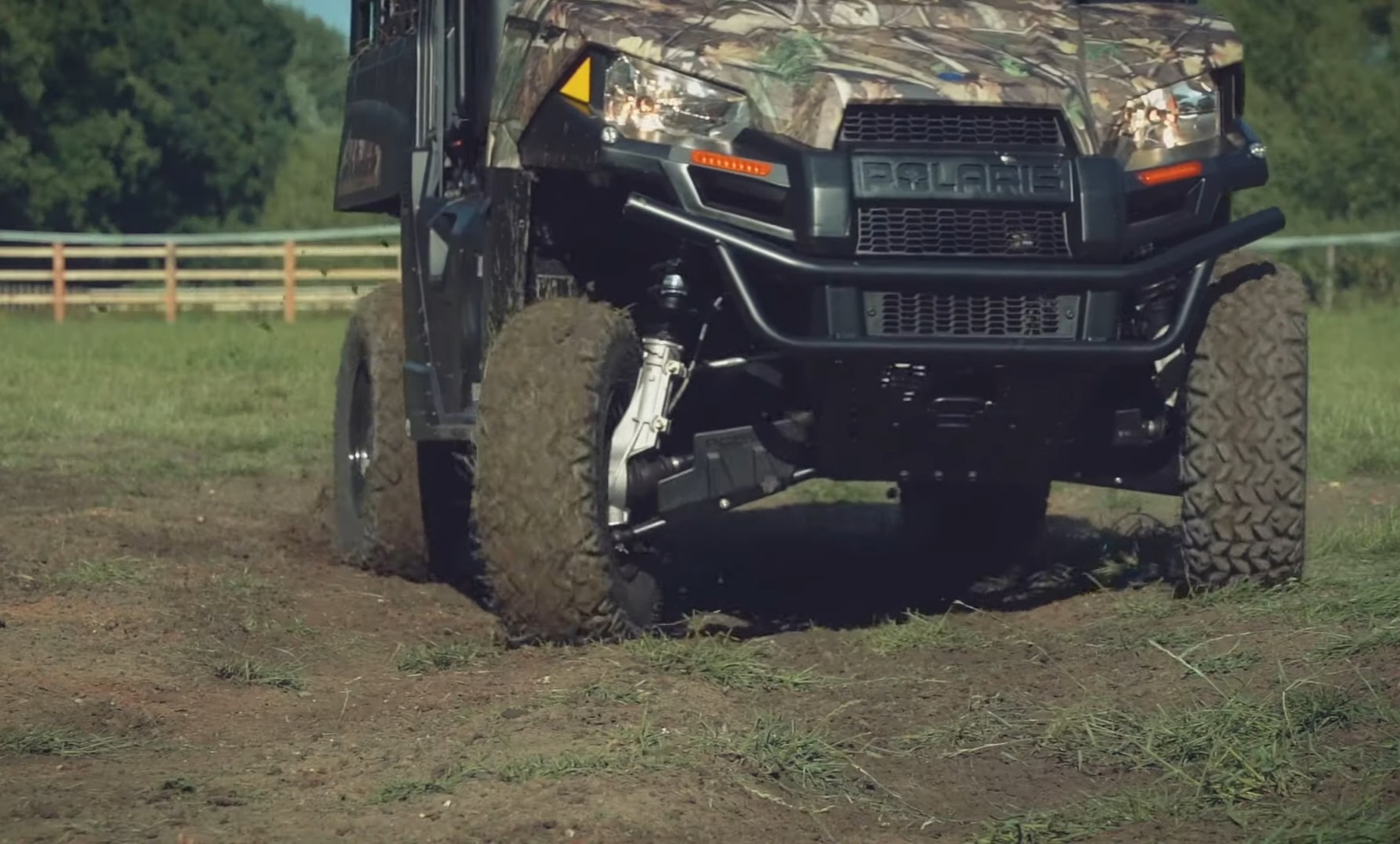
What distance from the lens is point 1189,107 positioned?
6.81 m

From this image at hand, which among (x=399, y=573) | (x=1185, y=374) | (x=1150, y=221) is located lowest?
(x=399, y=573)

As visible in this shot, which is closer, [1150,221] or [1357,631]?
[1357,631]

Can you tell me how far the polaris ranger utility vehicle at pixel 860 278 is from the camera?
640 cm

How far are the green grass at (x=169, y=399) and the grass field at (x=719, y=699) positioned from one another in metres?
2.73

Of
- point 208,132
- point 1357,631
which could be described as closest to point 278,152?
point 208,132

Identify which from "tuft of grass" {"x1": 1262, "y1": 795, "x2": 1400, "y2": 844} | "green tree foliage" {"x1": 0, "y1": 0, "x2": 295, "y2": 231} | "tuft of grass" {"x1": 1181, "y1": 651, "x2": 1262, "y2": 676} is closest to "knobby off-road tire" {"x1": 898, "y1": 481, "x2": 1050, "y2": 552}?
"tuft of grass" {"x1": 1181, "y1": 651, "x2": 1262, "y2": 676}

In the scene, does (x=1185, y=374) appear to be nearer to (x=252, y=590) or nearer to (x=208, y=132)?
(x=252, y=590)

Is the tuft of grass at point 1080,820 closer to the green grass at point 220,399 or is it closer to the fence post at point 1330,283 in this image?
the green grass at point 220,399

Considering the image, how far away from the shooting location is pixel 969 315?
21.3 feet

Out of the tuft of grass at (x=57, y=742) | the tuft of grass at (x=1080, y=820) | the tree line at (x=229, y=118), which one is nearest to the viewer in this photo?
the tuft of grass at (x=1080, y=820)

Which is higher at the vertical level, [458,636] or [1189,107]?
[1189,107]

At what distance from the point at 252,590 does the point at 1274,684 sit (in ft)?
12.5

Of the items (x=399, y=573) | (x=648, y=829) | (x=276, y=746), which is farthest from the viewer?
(x=399, y=573)

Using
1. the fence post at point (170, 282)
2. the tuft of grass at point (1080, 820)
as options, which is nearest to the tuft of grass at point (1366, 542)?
the tuft of grass at point (1080, 820)
